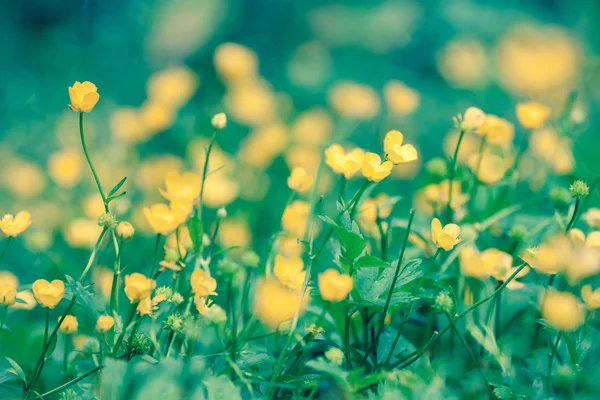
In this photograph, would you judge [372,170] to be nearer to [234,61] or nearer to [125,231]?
[125,231]

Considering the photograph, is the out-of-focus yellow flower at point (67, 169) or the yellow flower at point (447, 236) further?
the out-of-focus yellow flower at point (67, 169)

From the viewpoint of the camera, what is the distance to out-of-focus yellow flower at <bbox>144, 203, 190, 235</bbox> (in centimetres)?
79

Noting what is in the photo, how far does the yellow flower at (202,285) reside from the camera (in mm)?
743

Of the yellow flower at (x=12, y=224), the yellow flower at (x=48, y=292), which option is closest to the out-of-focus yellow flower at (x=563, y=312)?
the yellow flower at (x=48, y=292)

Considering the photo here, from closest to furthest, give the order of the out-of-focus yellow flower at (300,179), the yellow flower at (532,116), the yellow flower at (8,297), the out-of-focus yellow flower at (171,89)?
the yellow flower at (8,297), the out-of-focus yellow flower at (300,179), the yellow flower at (532,116), the out-of-focus yellow flower at (171,89)

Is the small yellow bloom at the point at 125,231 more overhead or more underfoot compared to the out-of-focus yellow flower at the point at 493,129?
more underfoot

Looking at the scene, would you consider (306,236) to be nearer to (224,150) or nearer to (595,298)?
(595,298)

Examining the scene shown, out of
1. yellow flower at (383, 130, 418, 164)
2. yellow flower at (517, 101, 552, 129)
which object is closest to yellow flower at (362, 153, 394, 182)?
yellow flower at (383, 130, 418, 164)

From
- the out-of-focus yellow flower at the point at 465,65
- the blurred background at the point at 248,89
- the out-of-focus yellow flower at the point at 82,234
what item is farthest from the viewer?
the out-of-focus yellow flower at the point at 465,65

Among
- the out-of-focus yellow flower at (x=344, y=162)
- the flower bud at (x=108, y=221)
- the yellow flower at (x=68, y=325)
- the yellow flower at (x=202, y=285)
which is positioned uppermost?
the out-of-focus yellow flower at (x=344, y=162)

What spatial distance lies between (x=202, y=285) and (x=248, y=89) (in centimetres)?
115

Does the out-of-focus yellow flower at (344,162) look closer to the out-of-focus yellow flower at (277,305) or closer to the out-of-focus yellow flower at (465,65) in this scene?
the out-of-focus yellow flower at (277,305)

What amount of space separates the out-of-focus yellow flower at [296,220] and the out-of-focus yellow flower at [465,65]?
1.21 metres

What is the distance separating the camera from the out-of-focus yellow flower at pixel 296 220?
0.94m
